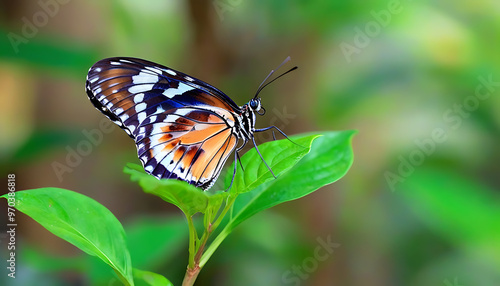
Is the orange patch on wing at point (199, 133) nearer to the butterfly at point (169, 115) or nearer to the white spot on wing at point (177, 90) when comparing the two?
the butterfly at point (169, 115)

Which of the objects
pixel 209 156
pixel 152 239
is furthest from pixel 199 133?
pixel 152 239

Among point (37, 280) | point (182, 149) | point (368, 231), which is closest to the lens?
point (182, 149)

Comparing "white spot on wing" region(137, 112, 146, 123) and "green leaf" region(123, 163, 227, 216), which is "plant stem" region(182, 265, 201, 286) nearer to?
"green leaf" region(123, 163, 227, 216)

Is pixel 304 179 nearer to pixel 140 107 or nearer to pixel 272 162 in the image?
pixel 272 162

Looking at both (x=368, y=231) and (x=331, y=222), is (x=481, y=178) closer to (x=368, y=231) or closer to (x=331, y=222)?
(x=368, y=231)

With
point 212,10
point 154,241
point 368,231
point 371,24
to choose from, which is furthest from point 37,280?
point 371,24

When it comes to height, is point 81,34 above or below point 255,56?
above

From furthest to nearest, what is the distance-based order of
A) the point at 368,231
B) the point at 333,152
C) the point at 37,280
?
the point at 368,231, the point at 37,280, the point at 333,152

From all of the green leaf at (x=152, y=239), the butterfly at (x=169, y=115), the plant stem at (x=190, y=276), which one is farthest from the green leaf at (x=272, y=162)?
the green leaf at (x=152, y=239)
